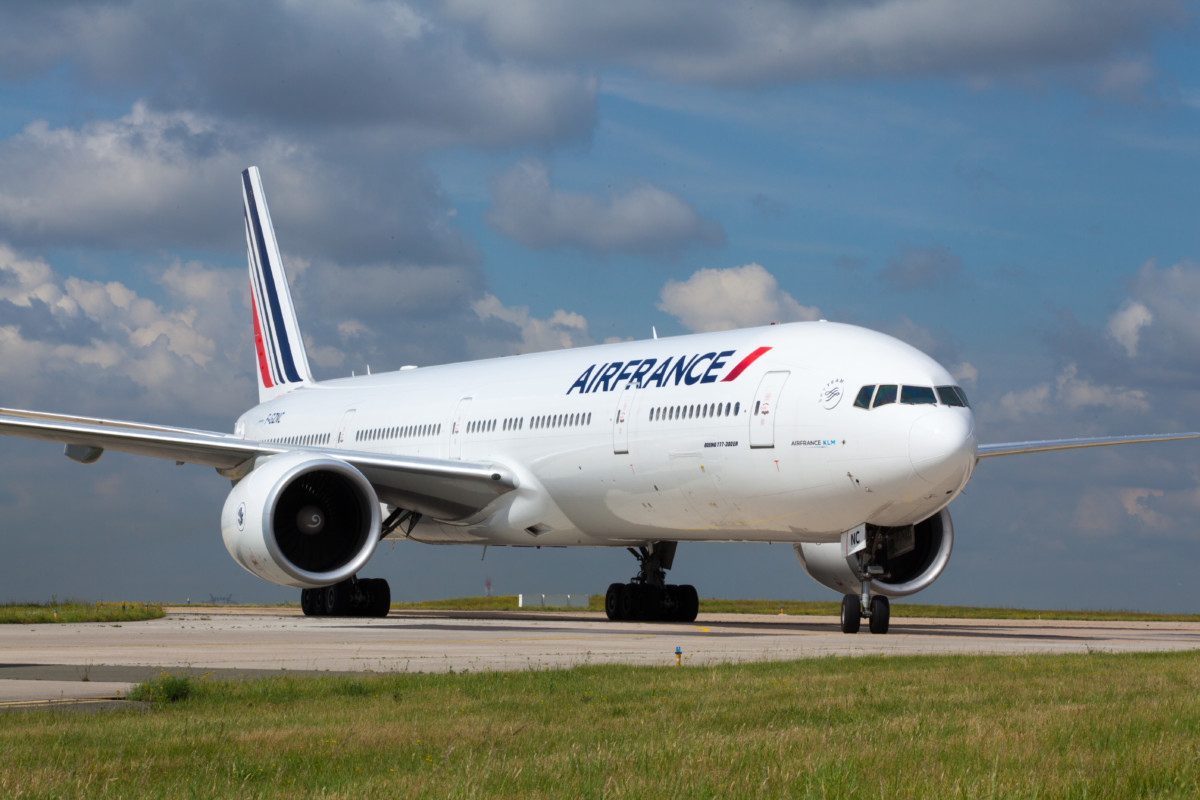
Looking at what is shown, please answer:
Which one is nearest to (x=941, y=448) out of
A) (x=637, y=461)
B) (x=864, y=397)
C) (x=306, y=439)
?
(x=864, y=397)

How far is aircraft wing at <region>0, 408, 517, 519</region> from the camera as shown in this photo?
23062mm

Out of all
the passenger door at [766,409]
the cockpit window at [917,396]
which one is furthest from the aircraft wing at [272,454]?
the cockpit window at [917,396]

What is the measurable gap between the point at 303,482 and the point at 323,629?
363cm

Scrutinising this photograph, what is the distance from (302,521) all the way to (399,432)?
5163 mm

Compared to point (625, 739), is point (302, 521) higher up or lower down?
higher up

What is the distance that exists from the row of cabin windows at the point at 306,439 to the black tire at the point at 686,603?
8.82 m

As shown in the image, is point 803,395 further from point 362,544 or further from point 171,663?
point 171,663

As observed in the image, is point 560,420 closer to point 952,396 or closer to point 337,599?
point 337,599

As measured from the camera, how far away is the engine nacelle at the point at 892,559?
1981cm

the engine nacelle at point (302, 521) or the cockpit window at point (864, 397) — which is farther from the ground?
the cockpit window at point (864, 397)

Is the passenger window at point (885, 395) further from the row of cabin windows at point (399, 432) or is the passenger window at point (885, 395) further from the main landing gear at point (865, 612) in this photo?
the row of cabin windows at point (399, 432)

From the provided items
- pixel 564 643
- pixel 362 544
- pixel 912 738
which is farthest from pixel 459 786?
pixel 362 544

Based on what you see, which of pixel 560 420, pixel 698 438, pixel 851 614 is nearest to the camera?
pixel 851 614

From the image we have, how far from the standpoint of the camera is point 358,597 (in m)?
25.2
